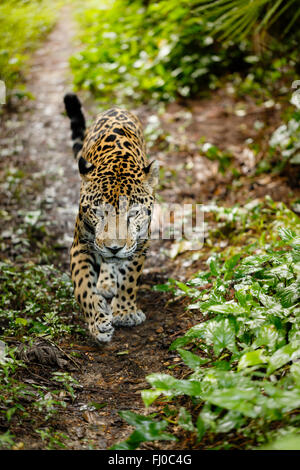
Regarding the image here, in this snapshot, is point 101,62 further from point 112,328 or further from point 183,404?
point 183,404

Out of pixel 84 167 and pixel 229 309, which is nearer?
pixel 229 309

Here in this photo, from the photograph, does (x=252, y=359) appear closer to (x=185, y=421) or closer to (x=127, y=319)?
(x=185, y=421)

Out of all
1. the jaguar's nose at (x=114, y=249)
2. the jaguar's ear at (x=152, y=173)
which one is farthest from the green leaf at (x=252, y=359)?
the jaguar's ear at (x=152, y=173)

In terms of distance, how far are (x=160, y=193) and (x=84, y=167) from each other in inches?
139

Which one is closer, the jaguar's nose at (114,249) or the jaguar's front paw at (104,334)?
the jaguar's nose at (114,249)

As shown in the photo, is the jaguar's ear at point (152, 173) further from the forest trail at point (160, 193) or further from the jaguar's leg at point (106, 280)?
the forest trail at point (160, 193)

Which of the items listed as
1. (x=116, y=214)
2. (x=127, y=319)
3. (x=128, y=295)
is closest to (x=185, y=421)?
(x=116, y=214)

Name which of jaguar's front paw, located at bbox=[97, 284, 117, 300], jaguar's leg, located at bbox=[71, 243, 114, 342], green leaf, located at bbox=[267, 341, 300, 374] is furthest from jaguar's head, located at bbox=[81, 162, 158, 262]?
green leaf, located at bbox=[267, 341, 300, 374]

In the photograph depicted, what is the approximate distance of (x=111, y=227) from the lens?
15.8ft

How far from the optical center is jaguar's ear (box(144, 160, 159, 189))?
17.2 ft

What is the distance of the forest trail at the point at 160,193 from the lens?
13.4 ft

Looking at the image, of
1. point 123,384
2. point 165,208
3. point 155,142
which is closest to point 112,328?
point 123,384

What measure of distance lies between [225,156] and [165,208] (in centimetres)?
175

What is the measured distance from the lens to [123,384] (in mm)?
4457
